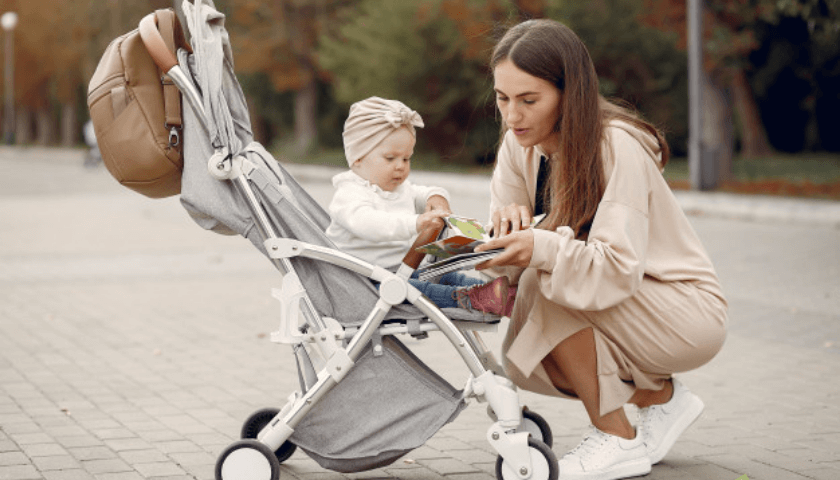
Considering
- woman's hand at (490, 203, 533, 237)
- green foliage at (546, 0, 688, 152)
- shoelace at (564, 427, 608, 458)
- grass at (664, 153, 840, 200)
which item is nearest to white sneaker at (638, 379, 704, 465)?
shoelace at (564, 427, 608, 458)

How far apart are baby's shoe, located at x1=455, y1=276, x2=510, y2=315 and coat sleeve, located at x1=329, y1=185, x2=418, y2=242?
0.84 ft

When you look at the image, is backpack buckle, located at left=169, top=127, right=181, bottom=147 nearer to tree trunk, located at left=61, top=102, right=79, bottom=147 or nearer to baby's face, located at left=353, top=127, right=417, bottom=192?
baby's face, located at left=353, top=127, right=417, bottom=192

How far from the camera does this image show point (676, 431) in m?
4.40

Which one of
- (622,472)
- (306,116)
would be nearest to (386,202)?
(622,472)

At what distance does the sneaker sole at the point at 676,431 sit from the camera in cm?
439

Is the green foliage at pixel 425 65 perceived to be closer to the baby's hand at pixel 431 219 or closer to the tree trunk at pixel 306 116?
the tree trunk at pixel 306 116

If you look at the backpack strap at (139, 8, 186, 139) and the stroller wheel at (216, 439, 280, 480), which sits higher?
the backpack strap at (139, 8, 186, 139)

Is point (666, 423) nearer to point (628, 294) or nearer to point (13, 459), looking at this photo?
point (628, 294)

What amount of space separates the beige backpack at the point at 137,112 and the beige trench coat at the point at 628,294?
1.18 m

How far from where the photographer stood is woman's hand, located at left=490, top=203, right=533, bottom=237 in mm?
3920

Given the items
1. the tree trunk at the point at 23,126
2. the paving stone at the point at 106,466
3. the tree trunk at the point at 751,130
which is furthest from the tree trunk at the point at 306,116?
the paving stone at the point at 106,466

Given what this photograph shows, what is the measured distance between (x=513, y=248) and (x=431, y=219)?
0.29 m

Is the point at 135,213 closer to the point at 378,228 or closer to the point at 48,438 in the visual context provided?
the point at 48,438

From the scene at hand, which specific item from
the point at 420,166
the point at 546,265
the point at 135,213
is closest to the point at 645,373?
the point at 546,265
